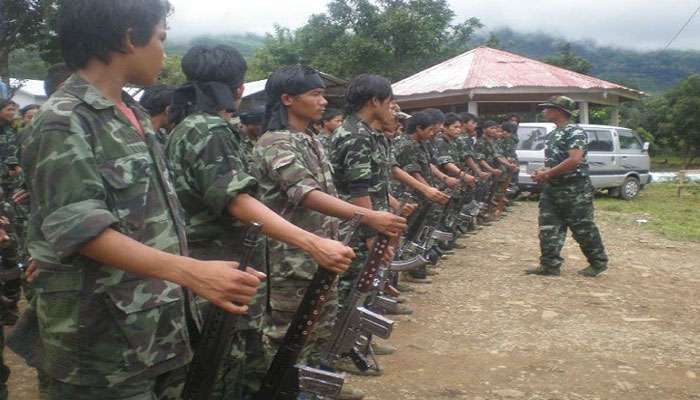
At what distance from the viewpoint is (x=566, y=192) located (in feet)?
23.1

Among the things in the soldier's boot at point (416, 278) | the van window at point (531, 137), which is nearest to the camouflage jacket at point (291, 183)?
the soldier's boot at point (416, 278)

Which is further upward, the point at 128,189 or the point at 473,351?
the point at 128,189

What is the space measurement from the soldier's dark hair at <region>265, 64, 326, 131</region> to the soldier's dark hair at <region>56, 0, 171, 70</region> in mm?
1436

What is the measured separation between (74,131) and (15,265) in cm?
340

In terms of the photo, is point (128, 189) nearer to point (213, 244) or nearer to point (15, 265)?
point (213, 244)

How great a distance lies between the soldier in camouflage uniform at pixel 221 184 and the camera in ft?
7.13

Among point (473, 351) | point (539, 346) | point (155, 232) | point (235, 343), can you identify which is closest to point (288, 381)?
point (235, 343)

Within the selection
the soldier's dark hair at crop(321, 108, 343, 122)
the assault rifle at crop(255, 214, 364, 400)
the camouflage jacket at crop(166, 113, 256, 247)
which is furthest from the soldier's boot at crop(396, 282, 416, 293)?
the camouflage jacket at crop(166, 113, 256, 247)

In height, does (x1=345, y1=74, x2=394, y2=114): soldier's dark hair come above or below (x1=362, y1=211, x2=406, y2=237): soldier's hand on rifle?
above

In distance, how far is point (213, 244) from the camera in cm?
247

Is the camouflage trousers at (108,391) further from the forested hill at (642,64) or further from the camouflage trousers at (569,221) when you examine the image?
the forested hill at (642,64)

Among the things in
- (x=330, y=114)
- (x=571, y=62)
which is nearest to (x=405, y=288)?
(x=330, y=114)

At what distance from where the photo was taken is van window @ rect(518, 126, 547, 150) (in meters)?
14.0

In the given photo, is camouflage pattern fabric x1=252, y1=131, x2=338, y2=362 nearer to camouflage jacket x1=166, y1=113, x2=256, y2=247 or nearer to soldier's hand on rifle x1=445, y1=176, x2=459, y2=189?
camouflage jacket x1=166, y1=113, x2=256, y2=247
